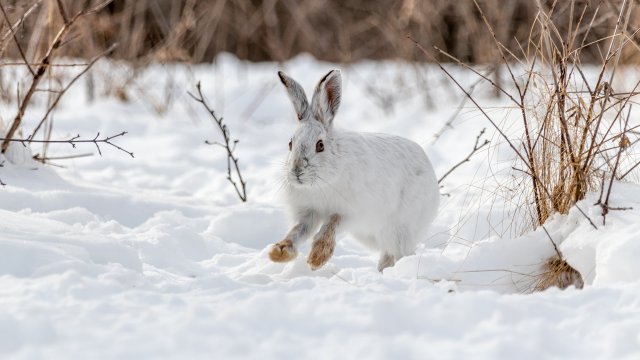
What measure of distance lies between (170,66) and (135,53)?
0.48 m

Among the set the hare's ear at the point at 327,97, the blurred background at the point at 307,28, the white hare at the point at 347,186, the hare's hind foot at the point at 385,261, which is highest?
the blurred background at the point at 307,28

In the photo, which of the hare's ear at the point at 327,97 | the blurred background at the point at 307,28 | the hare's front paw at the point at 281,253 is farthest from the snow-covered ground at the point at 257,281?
the blurred background at the point at 307,28

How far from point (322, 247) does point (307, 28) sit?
30.4ft

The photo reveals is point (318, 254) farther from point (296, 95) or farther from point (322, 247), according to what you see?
point (296, 95)

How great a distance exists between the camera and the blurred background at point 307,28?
8.44 metres

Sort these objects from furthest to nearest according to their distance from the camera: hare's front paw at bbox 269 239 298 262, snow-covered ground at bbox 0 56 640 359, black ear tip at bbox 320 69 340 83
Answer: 1. black ear tip at bbox 320 69 340 83
2. hare's front paw at bbox 269 239 298 262
3. snow-covered ground at bbox 0 56 640 359

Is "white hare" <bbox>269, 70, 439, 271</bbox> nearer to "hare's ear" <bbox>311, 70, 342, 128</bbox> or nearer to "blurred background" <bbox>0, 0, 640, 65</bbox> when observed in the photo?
"hare's ear" <bbox>311, 70, 342, 128</bbox>

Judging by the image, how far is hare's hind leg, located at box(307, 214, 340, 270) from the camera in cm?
370

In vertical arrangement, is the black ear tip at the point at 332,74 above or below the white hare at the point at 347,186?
above

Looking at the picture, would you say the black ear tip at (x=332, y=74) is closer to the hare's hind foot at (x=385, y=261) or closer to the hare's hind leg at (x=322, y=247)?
the hare's hind leg at (x=322, y=247)

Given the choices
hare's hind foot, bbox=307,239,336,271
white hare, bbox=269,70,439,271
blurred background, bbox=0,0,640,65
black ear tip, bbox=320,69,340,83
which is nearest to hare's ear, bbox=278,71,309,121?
white hare, bbox=269,70,439,271

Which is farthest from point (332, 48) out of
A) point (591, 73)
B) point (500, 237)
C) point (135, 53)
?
point (500, 237)

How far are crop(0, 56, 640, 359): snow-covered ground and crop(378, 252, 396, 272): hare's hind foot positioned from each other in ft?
0.48

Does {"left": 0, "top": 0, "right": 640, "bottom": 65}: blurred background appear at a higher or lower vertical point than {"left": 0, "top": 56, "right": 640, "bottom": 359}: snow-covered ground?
higher
